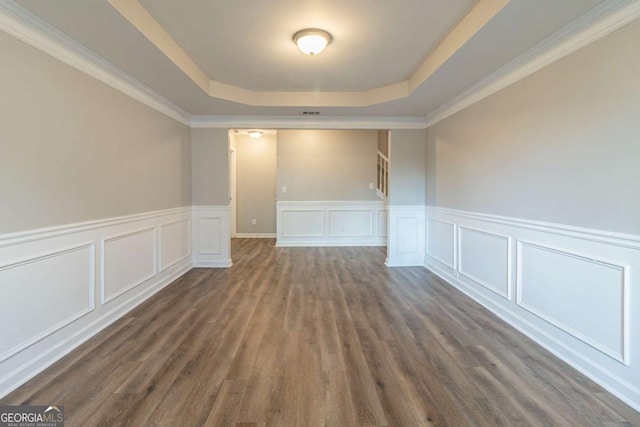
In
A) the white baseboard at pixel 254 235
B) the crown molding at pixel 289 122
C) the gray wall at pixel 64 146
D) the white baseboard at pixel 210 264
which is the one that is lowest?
the white baseboard at pixel 210 264

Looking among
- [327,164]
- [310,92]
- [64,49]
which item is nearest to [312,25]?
[310,92]

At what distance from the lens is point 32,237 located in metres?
1.95

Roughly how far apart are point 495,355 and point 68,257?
3.24m

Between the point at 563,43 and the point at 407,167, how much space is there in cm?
269

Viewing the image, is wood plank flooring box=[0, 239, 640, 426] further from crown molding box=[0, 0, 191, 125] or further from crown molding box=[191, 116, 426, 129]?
crown molding box=[191, 116, 426, 129]

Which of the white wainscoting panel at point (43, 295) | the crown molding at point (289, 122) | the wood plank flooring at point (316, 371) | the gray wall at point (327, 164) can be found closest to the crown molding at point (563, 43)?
the crown molding at point (289, 122)

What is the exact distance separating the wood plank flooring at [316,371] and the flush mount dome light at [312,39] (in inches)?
96.4

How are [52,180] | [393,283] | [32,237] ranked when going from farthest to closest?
[393,283] < [52,180] < [32,237]

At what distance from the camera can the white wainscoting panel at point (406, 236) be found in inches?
189

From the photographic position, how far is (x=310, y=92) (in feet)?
13.2

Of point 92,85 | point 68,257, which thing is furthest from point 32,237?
point 92,85

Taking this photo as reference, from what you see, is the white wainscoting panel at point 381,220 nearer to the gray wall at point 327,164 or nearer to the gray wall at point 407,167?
the gray wall at point 327,164

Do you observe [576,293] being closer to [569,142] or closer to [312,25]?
[569,142]

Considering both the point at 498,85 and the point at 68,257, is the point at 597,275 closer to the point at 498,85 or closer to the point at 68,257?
the point at 498,85
